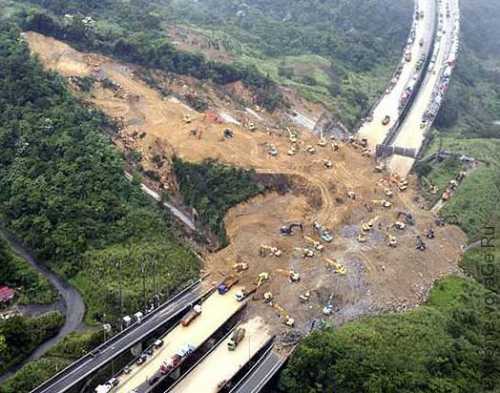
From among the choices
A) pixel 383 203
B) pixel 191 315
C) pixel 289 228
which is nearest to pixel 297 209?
pixel 289 228

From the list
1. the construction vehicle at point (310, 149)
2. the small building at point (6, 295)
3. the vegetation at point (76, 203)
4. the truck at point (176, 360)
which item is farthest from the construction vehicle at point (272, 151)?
the small building at point (6, 295)

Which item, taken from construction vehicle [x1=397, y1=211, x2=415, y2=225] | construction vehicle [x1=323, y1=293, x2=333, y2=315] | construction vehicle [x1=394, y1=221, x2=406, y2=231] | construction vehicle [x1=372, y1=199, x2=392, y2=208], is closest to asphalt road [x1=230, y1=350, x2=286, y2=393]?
construction vehicle [x1=323, y1=293, x2=333, y2=315]

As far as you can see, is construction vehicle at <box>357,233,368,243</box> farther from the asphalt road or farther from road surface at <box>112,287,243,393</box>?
the asphalt road

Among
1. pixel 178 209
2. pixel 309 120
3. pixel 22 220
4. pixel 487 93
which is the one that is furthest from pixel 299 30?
pixel 22 220

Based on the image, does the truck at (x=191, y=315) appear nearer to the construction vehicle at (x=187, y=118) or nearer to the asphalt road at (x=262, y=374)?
the asphalt road at (x=262, y=374)

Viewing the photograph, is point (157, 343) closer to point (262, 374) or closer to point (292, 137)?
point (262, 374)

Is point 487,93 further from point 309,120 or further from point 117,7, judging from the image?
point 117,7

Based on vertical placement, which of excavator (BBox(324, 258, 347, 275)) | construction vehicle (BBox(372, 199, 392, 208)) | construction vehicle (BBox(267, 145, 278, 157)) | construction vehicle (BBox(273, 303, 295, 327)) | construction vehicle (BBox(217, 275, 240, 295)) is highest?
construction vehicle (BBox(372, 199, 392, 208))

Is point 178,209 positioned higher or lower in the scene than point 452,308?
lower
